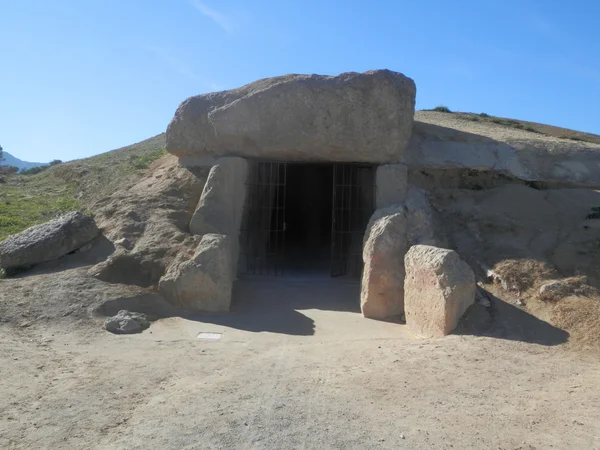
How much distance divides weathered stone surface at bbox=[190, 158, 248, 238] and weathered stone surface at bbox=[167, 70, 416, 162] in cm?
56

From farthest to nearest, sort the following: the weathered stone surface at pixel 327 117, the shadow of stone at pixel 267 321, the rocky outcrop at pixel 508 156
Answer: the rocky outcrop at pixel 508 156, the weathered stone surface at pixel 327 117, the shadow of stone at pixel 267 321

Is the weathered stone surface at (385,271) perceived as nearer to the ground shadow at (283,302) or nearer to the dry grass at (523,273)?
the ground shadow at (283,302)

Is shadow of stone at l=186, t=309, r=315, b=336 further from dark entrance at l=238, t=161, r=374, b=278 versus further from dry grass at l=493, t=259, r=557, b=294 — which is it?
dry grass at l=493, t=259, r=557, b=294

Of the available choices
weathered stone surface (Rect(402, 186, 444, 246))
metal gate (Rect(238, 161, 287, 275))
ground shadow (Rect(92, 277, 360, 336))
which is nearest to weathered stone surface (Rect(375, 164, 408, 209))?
weathered stone surface (Rect(402, 186, 444, 246))

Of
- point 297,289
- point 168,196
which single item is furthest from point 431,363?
point 168,196

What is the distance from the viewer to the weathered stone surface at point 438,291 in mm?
6680

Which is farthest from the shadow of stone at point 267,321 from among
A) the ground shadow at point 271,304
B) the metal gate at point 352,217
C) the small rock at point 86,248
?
the metal gate at point 352,217

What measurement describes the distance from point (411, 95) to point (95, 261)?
19.4 ft

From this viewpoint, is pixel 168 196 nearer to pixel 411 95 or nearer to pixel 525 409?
pixel 411 95

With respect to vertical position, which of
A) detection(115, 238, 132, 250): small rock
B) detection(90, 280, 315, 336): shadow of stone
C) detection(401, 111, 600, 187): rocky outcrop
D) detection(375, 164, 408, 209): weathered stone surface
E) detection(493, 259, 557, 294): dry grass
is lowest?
detection(90, 280, 315, 336): shadow of stone

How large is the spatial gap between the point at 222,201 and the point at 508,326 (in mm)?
4962

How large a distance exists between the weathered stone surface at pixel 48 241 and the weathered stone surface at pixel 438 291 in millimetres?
5138

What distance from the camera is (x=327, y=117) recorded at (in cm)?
991

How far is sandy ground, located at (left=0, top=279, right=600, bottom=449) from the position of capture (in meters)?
4.09
